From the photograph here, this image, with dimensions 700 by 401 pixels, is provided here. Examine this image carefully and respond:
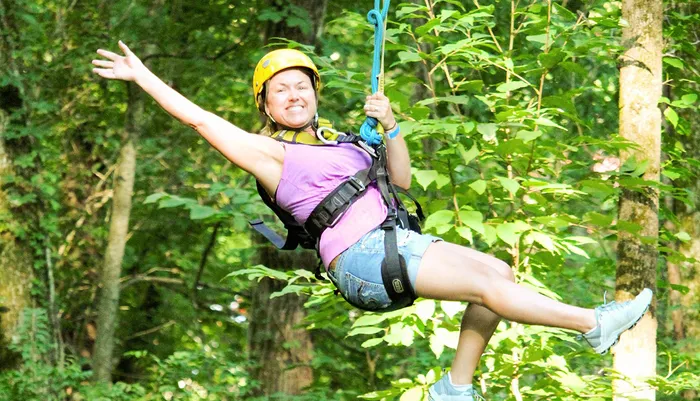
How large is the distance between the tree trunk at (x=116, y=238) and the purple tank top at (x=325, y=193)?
6085mm

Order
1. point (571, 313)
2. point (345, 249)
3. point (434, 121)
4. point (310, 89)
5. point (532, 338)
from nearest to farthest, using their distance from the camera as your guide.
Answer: point (571, 313), point (345, 249), point (310, 89), point (434, 121), point (532, 338)

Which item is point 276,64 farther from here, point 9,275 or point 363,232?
point 9,275

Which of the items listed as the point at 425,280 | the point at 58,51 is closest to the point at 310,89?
the point at 425,280

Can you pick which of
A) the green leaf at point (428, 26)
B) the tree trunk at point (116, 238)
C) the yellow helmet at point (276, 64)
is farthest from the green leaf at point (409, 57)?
the tree trunk at point (116, 238)

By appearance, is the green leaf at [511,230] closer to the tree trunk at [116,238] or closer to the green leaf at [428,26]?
the green leaf at [428,26]

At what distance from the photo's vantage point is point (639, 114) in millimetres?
4766

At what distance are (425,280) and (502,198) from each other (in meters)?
1.51

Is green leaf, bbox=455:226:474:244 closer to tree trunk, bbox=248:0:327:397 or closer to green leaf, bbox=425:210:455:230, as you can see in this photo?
green leaf, bbox=425:210:455:230

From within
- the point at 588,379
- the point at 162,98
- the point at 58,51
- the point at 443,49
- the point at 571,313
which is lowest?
the point at 588,379

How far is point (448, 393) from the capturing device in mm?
3586

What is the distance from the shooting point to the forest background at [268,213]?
4.47 m

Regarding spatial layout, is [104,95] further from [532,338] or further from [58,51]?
[532,338]

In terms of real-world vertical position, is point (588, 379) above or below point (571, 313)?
below

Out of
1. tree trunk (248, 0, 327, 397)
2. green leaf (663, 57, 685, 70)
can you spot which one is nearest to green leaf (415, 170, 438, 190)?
green leaf (663, 57, 685, 70)
